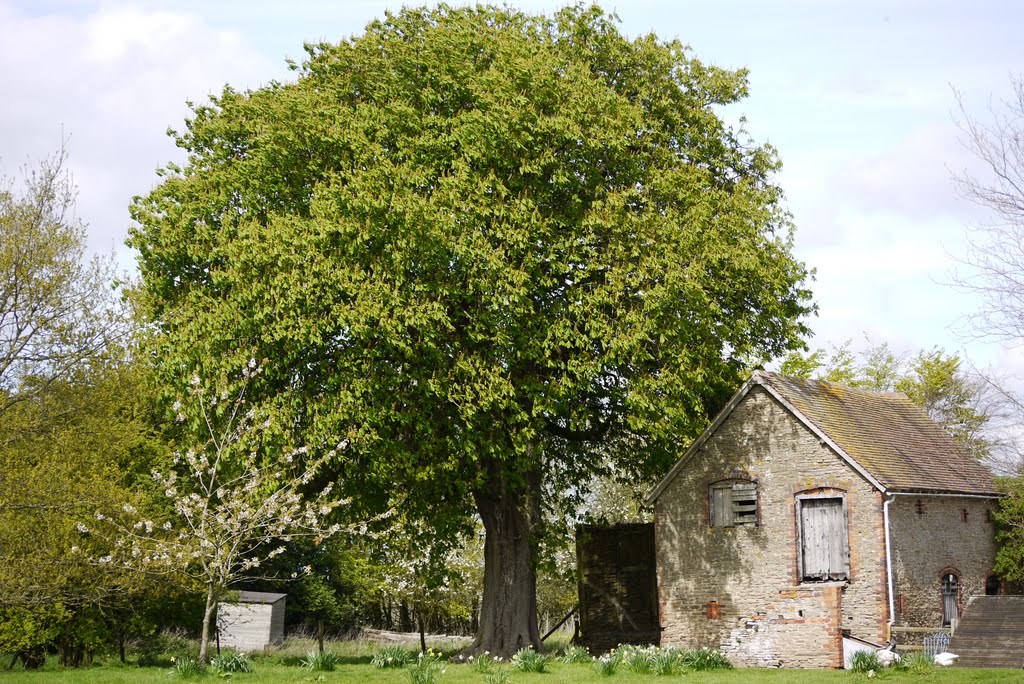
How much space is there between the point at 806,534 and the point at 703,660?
4.56 metres

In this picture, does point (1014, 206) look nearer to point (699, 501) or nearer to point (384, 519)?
point (699, 501)

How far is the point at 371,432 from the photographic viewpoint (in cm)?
2495

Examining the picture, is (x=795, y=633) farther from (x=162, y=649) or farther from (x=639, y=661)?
(x=162, y=649)

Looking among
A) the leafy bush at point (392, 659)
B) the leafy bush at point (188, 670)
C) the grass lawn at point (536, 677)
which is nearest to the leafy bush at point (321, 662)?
the grass lawn at point (536, 677)

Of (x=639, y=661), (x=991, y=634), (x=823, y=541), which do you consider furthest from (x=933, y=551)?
(x=639, y=661)

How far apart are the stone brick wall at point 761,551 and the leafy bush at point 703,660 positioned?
57.4 inches

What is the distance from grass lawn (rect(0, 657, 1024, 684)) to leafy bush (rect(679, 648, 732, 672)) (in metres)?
0.70

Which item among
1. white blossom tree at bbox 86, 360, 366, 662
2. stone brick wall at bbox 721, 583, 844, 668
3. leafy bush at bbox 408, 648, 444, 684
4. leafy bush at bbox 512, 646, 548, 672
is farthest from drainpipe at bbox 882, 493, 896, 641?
white blossom tree at bbox 86, 360, 366, 662

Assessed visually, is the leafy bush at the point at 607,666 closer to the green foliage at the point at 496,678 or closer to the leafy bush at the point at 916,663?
the green foliage at the point at 496,678

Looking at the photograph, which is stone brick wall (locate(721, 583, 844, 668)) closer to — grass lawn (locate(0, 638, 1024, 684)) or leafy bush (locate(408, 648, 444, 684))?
grass lawn (locate(0, 638, 1024, 684))

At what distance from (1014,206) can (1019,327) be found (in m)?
2.60

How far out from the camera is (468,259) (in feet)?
79.7

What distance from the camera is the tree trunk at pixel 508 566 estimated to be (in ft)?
94.0

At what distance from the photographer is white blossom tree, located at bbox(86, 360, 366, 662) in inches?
843
